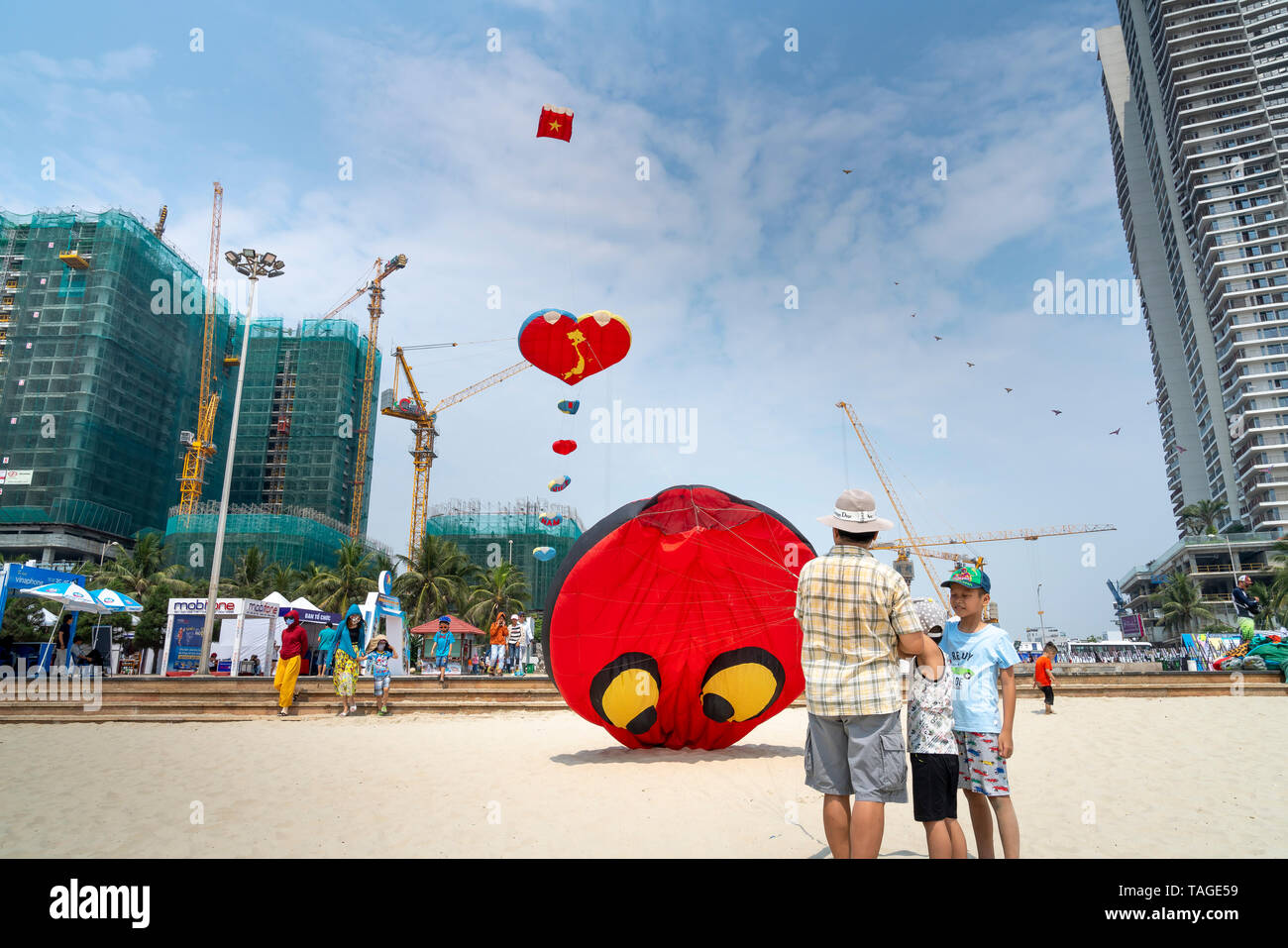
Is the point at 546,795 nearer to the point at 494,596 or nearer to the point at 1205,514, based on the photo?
the point at 494,596

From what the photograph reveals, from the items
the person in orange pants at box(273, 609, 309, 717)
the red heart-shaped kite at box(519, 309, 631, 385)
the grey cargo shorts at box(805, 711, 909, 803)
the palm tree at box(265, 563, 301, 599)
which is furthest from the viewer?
the palm tree at box(265, 563, 301, 599)

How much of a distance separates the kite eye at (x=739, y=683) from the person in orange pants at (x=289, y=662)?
317 inches

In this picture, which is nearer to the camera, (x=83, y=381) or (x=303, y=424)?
(x=83, y=381)

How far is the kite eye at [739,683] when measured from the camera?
331 inches

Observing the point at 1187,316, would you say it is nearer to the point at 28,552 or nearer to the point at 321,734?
the point at 321,734

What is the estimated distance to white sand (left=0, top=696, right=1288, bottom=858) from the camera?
4.84 m

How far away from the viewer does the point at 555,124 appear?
48.6 ft

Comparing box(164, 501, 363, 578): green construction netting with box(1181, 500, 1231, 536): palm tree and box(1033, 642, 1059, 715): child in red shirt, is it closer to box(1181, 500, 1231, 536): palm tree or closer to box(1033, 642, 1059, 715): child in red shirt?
box(1033, 642, 1059, 715): child in red shirt

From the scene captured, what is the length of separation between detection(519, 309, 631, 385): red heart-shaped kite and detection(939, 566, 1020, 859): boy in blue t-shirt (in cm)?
1222

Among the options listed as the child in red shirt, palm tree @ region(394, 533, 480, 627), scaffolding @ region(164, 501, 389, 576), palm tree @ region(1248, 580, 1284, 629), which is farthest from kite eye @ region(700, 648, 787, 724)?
scaffolding @ region(164, 501, 389, 576)

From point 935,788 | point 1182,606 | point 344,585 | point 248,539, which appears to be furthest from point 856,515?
point 1182,606

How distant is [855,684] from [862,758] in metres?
0.35

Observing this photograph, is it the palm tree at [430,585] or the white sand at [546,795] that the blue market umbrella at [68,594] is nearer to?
the white sand at [546,795]
